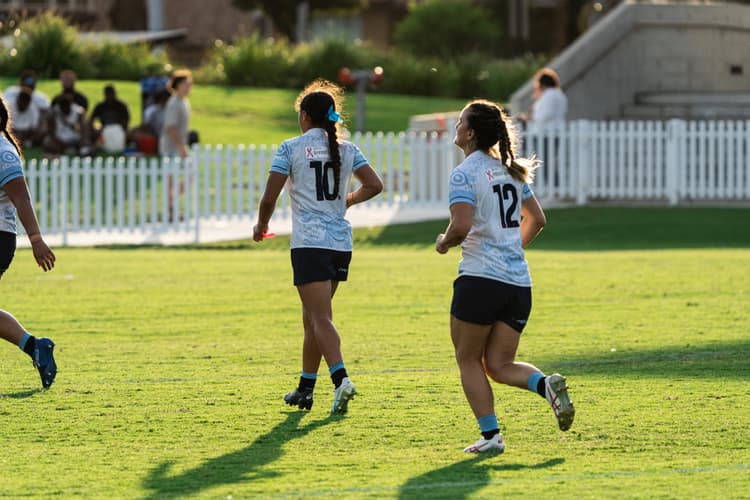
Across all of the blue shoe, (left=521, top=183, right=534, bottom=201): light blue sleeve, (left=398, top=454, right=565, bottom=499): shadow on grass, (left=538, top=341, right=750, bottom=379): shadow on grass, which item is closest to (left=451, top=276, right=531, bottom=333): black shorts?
(left=521, top=183, right=534, bottom=201): light blue sleeve

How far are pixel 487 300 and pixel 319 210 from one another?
4.67ft

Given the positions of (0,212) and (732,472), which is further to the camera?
(0,212)

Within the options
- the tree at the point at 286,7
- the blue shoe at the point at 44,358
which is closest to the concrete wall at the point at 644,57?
the blue shoe at the point at 44,358

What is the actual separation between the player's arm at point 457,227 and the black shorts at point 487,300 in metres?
0.21

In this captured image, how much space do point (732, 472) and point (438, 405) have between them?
205cm

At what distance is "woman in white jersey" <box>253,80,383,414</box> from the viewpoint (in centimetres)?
769

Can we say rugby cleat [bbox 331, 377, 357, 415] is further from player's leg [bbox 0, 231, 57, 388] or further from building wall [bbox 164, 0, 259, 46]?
building wall [bbox 164, 0, 259, 46]

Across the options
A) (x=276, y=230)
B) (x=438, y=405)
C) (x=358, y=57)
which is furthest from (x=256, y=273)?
(x=358, y=57)

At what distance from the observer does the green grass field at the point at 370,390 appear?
6.23m

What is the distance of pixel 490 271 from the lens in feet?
21.6

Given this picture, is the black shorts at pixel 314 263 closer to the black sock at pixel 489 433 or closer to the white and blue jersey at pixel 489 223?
the white and blue jersey at pixel 489 223

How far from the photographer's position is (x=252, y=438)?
7.14 m

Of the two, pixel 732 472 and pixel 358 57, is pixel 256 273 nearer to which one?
pixel 732 472

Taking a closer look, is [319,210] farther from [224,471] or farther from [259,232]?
[224,471]
